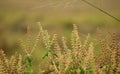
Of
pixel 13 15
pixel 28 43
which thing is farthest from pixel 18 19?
pixel 28 43

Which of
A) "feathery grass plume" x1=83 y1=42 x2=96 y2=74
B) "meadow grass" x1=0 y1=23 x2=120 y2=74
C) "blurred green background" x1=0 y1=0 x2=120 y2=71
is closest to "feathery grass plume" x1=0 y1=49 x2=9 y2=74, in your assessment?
"meadow grass" x1=0 y1=23 x2=120 y2=74

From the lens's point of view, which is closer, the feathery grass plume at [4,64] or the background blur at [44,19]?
the feathery grass plume at [4,64]

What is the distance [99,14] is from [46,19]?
0.50m

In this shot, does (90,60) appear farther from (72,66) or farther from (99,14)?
(99,14)

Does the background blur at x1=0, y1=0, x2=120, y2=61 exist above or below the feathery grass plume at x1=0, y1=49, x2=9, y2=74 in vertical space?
above

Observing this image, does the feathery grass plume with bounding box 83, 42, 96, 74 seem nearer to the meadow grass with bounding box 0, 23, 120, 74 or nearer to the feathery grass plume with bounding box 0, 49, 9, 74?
the meadow grass with bounding box 0, 23, 120, 74

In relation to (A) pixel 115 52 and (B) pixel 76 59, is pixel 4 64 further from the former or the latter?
(A) pixel 115 52

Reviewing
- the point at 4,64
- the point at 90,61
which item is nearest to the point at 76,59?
the point at 90,61

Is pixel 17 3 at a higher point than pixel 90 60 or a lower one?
higher

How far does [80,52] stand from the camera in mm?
1651

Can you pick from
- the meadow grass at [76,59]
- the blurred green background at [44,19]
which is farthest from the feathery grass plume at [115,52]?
the blurred green background at [44,19]

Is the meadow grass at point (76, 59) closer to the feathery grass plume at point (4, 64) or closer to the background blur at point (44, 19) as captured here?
the feathery grass plume at point (4, 64)

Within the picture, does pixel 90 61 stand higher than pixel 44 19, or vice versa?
pixel 44 19

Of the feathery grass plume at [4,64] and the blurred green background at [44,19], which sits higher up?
the blurred green background at [44,19]
